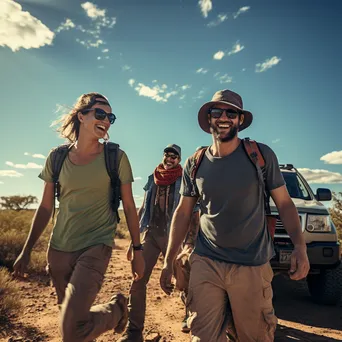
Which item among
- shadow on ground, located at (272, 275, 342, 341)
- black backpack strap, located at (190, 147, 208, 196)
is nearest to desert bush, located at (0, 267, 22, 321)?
black backpack strap, located at (190, 147, 208, 196)

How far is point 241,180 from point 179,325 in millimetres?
3140

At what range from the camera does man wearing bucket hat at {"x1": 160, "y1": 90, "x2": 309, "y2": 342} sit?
2.68 metres

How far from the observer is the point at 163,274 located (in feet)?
9.96

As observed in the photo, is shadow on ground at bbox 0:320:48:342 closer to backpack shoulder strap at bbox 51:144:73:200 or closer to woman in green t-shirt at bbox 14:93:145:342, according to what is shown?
woman in green t-shirt at bbox 14:93:145:342

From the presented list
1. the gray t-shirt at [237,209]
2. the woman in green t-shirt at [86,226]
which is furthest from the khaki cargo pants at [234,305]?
the woman in green t-shirt at [86,226]

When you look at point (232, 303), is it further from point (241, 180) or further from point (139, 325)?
point (139, 325)

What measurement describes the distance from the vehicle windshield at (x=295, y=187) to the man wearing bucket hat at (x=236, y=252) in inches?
156

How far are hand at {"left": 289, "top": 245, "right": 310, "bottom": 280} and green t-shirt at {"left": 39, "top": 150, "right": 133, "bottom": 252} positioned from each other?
154cm

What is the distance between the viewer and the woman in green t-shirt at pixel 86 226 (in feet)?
9.03

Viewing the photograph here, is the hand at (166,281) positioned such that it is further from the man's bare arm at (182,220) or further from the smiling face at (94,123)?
the smiling face at (94,123)

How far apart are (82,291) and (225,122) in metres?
1.83

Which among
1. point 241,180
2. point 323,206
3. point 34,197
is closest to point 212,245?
point 241,180

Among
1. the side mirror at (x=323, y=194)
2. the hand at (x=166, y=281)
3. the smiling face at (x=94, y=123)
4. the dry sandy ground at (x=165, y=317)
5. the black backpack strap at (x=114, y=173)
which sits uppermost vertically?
the side mirror at (x=323, y=194)

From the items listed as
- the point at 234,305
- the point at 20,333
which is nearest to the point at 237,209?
the point at 234,305
